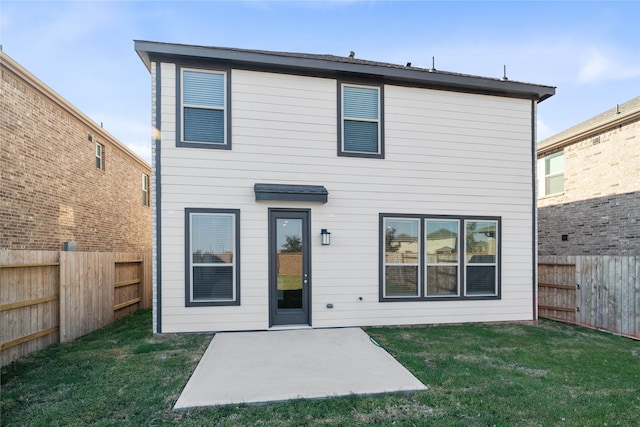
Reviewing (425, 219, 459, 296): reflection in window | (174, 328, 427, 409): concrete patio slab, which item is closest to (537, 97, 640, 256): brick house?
(425, 219, 459, 296): reflection in window

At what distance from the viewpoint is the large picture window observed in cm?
607

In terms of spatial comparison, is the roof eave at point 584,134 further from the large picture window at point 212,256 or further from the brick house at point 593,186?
the large picture window at point 212,256

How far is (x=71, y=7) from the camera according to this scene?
6957 millimetres

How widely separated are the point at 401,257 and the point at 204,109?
16.3ft

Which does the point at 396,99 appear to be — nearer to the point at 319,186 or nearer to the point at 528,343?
the point at 319,186

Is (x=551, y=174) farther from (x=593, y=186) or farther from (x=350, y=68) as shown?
(x=350, y=68)

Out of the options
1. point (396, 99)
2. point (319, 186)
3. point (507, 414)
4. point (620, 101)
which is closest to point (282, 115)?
point (319, 186)

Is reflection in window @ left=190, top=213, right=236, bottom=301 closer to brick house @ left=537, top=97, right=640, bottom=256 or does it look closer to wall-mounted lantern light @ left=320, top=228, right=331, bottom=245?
wall-mounted lantern light @ left=320, top=228, right=331, bottom=245

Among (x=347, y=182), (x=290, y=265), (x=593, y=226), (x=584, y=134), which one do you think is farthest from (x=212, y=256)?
(x=584, y=134)

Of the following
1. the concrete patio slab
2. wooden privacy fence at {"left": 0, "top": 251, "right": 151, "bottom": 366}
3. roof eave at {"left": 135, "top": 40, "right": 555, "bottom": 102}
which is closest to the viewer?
the concrete patio slab

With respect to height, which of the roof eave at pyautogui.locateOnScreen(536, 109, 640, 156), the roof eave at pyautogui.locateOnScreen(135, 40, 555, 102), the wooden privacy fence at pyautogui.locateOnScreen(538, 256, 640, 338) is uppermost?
Answer: the roof eave at pyautogui.locateOnScreen(135, 40, 555, 102)

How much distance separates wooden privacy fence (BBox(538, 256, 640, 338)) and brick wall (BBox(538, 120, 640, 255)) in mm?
2801

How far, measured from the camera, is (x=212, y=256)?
6148mm

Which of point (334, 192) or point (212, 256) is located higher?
point (334, 192)
